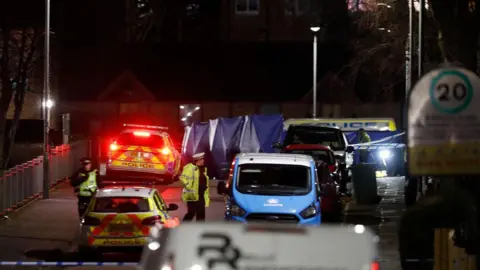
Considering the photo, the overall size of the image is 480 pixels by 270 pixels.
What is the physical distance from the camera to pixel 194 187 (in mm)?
18453

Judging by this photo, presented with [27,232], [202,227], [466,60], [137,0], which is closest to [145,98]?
[137,0]

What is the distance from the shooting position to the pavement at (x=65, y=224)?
16.6m

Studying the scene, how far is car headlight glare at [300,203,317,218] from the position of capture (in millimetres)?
17188

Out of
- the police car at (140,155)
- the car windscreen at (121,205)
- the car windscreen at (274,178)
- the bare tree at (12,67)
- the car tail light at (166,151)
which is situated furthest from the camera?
the bare tree at (12,67)

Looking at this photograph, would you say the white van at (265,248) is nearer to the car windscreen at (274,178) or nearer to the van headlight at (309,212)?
the van headlight at (309,212)

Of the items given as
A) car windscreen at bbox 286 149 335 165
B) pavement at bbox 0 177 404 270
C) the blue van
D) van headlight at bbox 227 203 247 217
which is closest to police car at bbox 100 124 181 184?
pavement at bbox 0 177 404 270

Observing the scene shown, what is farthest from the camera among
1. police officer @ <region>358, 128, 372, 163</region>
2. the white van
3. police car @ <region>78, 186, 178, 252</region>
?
police officer @ <region>358, 128, 372, 163</region>

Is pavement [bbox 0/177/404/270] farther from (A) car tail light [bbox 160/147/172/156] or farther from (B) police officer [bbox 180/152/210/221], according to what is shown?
(B) police officer [bbox 180/152/210/221]

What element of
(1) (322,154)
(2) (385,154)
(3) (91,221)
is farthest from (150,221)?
(2) (385,154)

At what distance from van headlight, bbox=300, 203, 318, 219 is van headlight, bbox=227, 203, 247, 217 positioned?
1.05 m

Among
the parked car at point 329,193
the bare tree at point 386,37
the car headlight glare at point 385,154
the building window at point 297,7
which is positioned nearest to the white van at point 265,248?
the parked car at point 329,193

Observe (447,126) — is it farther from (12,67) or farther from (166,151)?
(12,67)

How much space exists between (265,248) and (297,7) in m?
54.4

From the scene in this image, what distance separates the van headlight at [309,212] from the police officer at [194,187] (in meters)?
2.29
